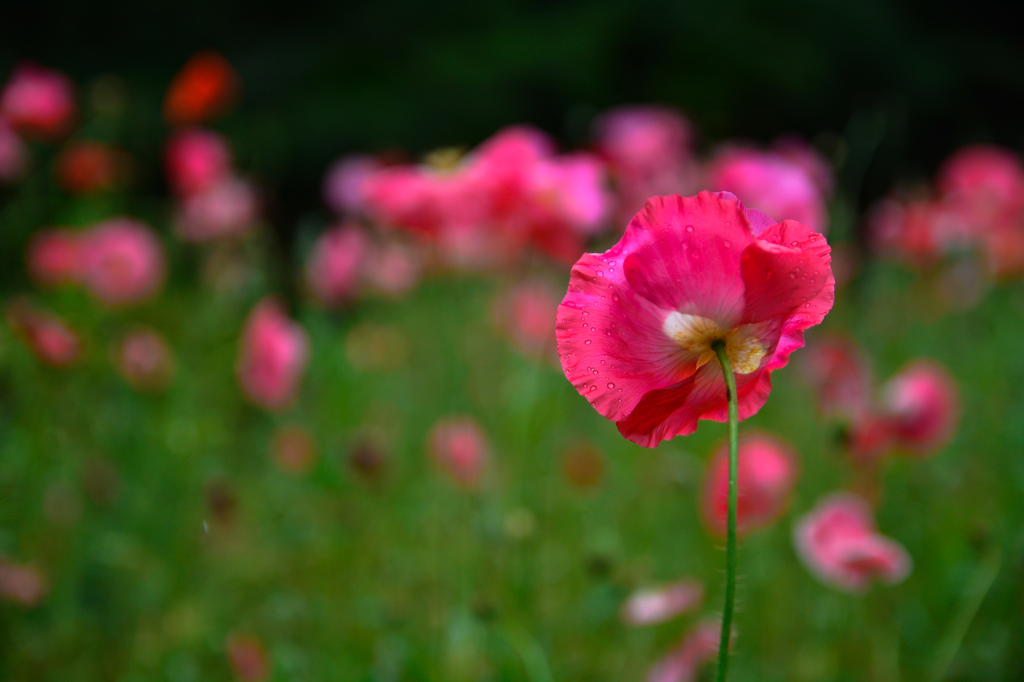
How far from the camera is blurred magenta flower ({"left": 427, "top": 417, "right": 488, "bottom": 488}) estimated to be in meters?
1.08

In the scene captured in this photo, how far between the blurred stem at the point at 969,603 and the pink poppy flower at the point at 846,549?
2.9 inches

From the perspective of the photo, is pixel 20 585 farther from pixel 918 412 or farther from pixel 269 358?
pixel 918 412

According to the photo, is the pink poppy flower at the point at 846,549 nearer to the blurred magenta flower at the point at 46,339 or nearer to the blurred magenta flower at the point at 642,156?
the blurred magenta flower at the point at 642,156

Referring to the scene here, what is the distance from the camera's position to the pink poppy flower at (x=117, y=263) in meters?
1.49

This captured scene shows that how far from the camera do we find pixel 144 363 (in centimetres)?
128

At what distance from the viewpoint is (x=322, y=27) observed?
128 inches

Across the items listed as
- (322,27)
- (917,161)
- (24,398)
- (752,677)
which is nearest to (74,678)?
(24,398)

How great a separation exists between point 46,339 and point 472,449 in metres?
0.61

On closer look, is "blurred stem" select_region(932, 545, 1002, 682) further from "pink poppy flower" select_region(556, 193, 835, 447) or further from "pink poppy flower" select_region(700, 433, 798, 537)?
"pink poppy flower" select_region(556, 193, 835, 447)

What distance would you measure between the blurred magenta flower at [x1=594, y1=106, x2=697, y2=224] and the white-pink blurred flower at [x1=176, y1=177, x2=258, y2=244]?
43.6 inches

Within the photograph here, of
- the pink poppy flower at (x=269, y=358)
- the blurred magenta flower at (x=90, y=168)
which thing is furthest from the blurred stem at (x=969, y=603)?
the blurred magenta flower at (x=90, y=168)

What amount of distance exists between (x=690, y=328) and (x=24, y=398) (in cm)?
140

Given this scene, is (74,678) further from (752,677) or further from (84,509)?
(752,677)

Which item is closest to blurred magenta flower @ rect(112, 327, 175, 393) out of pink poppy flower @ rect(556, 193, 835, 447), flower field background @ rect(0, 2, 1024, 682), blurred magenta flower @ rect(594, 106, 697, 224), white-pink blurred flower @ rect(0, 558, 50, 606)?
flower field background @ rect(0, 2, 1024, 682)
